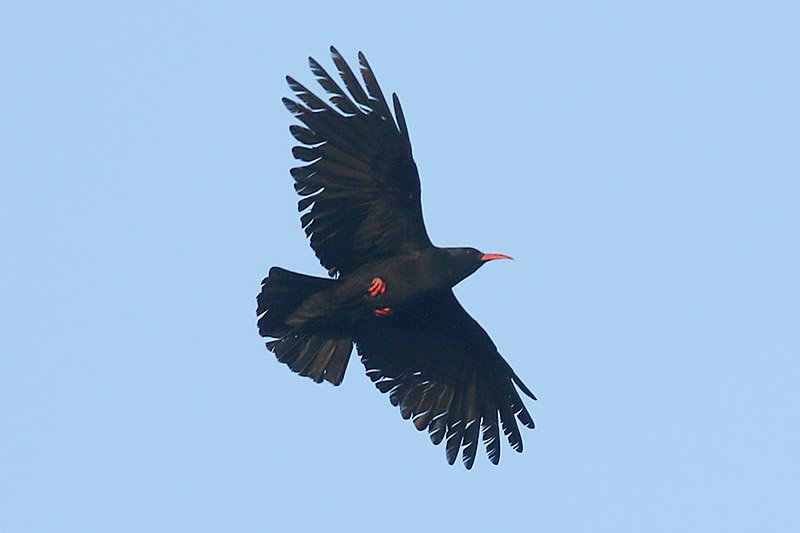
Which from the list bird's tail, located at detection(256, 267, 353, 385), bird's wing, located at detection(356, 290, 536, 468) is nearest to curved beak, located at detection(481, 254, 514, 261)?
bird's wing, located at detection(356, 290, 536, 468)

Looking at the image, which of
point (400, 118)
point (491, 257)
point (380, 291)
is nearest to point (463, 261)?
point (491, 257)

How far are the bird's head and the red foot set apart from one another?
64 centimetres

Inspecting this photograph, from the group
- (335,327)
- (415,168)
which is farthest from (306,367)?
(415,168)

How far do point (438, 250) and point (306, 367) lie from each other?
1874 mm

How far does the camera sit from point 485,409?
48.1ft

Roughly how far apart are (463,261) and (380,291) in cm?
84

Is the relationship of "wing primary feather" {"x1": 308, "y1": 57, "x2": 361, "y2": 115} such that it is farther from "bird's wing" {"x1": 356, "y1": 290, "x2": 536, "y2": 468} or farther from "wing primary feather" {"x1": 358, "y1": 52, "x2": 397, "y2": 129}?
"bird's wing" {"x1": 356, "y1": 290, "x2": 536, "y2": 468}

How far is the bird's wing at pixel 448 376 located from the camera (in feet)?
47.0

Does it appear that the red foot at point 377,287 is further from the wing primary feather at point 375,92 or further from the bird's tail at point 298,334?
the wing primary feather at point 375,92

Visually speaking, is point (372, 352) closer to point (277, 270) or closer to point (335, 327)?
point (335, 327)

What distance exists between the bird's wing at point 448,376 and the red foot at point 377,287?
3.10 feet

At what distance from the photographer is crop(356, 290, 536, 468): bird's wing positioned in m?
14.3

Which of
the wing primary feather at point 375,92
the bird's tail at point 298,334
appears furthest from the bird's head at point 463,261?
the wing primary feather at point 375,92

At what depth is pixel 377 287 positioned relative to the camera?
43.3 feet
